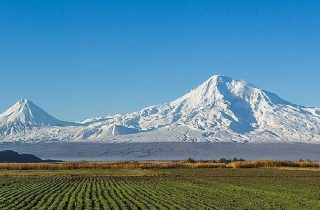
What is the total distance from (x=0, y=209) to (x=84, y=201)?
5.04 meters

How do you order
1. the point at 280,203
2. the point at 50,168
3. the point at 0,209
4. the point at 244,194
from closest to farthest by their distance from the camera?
the point at 0,209 < the point at 280,203 < the point at 244,194 < the point at 50,168

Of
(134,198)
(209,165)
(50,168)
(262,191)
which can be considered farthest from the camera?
(209,165)

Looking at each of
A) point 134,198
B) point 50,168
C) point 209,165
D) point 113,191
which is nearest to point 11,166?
point 50,168

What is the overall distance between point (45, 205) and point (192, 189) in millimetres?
14280

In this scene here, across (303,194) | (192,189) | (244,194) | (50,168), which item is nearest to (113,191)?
(192,189)

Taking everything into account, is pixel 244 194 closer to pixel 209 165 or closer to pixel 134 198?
pixel 134 198

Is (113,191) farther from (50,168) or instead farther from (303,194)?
(50,168)

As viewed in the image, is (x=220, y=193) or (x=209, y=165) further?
(x=209, y=165)

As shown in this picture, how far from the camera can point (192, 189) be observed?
4466 centimetres

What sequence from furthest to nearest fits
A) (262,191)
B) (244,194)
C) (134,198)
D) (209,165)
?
1. (209,165)
2. (262,191)
3. (244,194)
4. (134,198)

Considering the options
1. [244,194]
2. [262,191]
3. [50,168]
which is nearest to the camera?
[244,194]

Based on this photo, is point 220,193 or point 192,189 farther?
point 192,189

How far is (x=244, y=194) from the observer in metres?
40.0

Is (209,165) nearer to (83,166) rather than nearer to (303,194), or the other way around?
(83,166)
